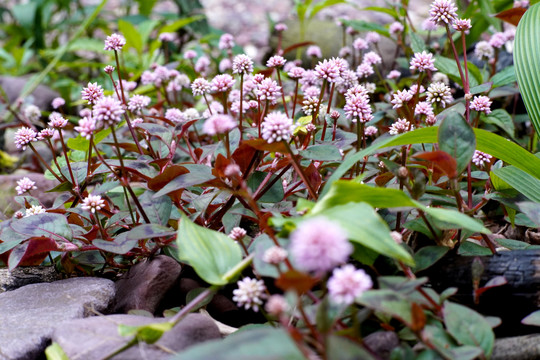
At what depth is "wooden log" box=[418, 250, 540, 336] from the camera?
1018 millimetres

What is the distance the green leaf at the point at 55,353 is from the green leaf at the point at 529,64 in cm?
122

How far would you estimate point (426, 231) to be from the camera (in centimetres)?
108

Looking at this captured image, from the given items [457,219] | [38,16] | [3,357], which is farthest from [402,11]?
[38,16]

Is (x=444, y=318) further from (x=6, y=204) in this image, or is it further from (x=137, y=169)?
(x=6, y=204)

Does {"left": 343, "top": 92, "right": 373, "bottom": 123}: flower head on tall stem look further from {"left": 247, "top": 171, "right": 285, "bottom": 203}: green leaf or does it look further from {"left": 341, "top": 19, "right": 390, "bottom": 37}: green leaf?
{"left": 341, "top": 19, "right": 390, "bottom": 37}: green leaf

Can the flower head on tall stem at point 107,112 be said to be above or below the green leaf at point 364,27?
below

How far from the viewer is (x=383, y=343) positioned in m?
0.89

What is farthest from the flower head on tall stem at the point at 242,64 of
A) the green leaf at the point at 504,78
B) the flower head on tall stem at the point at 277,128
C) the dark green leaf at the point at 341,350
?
the green leaf at the point at 504,78

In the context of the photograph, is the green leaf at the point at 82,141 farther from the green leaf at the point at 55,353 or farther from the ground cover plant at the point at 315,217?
the green leaf at the point at 55,353

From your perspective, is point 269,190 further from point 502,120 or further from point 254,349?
point 502,120

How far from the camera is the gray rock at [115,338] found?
93cm

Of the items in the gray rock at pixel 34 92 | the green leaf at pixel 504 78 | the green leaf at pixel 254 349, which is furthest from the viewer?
the gray rock at pixel 34 92

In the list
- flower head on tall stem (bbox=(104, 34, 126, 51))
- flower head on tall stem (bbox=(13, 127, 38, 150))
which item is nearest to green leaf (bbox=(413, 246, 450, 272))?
flower head on tall stem (bbox=(104, 34, 126, 51))

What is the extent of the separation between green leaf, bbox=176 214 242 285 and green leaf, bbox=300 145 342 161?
0.86 feet
